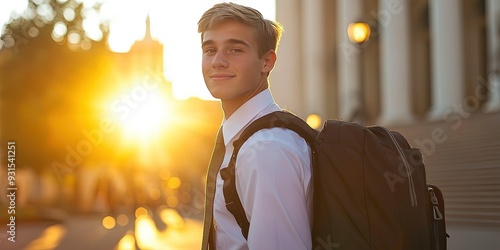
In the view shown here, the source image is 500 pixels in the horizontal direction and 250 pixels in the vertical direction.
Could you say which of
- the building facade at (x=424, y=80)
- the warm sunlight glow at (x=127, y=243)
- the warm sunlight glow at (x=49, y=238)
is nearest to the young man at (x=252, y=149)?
the building facade at (x=424, y=80)

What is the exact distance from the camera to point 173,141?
6112 centimetres

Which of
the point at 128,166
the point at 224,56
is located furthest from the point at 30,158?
the point at 224,56

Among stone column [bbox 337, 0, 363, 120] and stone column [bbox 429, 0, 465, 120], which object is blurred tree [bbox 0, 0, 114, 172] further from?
stone column [bbox 337, 0, 363, 120]

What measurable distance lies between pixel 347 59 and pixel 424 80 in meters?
4.30

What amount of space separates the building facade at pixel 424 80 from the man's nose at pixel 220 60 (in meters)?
9.03

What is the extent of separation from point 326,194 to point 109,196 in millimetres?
29486

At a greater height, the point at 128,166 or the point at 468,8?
the point at 468,8

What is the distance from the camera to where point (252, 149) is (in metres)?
2.04

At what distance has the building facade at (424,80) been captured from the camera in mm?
16484

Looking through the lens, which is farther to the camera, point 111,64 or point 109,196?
point 109,196

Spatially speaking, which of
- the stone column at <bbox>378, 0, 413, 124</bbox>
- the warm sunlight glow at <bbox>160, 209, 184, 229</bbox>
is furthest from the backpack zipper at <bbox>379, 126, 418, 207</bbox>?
the stone column at <bbox>378, 0, 413, 124</bbox>

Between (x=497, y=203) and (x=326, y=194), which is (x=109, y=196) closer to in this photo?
(x=497, y=203)

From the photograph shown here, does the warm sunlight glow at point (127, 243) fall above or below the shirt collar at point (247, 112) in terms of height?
below

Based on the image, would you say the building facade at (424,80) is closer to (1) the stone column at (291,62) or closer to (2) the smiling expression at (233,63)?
(1) the stone column at (291,62)
